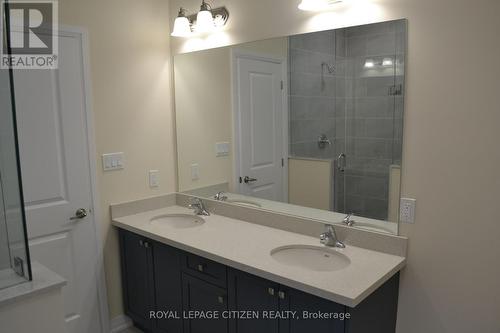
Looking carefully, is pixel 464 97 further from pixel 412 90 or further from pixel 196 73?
pixel 196 73

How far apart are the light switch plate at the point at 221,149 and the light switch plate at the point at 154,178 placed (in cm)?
50

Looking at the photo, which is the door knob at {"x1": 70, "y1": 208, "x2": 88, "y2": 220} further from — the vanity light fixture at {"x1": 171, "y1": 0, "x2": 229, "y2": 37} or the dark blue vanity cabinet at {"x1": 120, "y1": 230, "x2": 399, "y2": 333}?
the vanity light fixture at {"x1": 171, "y1": 0, "x2": 229, "y2": 37}

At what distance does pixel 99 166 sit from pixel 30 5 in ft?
3.44

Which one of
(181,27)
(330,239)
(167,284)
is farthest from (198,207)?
(181,27)

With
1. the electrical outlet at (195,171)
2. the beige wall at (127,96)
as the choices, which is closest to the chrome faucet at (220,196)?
the electrical outlet at (195,171)

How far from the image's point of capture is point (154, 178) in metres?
3.03

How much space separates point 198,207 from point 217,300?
870mm

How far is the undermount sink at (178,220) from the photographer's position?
2846mm

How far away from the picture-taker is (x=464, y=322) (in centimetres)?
186

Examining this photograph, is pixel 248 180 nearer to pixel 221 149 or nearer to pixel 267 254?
pixel 221 149

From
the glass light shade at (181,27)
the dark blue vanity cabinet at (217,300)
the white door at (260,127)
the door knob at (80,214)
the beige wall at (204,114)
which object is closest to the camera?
the dark blue vanity cabinet at (217,300)

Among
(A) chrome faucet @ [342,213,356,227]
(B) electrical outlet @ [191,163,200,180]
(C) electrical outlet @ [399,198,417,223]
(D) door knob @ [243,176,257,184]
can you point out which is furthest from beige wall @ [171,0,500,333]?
(B) electrical outlet @ [191,163,200,180]

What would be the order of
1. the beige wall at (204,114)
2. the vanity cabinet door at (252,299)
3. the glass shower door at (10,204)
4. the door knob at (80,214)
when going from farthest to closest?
the beige wall at (204,114), the door knob at (80,214), the vanity cabinet door at (252,299), the glass shower door at (10,204)

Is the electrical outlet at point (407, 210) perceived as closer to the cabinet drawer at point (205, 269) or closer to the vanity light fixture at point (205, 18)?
the cabinet drawer at point (205, 269)
